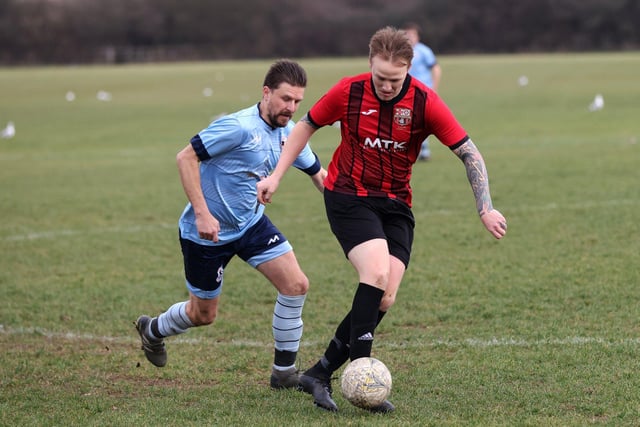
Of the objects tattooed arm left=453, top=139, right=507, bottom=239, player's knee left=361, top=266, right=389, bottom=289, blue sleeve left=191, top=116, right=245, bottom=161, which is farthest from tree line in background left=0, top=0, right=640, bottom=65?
player's knee left=361, top=266, right=389, bottom=289

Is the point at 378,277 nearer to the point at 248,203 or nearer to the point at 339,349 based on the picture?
the point at 339,349

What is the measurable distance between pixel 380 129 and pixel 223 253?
1.29 m

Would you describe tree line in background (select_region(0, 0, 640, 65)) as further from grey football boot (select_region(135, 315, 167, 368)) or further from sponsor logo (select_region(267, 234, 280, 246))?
grey football boot (select_region(135, 315, 167, 368))

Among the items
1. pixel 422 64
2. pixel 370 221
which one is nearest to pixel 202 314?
pixel 370 221

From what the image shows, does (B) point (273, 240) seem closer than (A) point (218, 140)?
No

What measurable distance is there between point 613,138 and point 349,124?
1423 cm

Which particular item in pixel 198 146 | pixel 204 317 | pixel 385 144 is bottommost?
pixel 204 317

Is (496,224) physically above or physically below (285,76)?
below

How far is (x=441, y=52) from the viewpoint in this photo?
3115 inches

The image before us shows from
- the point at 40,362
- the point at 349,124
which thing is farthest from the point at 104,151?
the point at 349,124

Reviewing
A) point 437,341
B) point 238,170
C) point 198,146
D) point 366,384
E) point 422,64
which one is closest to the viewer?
point 366,384

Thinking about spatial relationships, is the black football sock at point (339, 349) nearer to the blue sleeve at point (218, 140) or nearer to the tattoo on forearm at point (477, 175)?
the tattoo on forearm at point (477, 175)

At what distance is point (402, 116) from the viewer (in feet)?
16.7

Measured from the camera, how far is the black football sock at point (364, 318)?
505 centimetres
